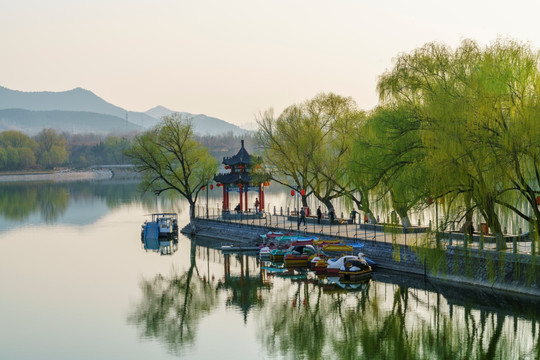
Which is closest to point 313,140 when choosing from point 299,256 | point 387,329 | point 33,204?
point 299,256

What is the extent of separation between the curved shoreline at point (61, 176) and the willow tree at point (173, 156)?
342ft

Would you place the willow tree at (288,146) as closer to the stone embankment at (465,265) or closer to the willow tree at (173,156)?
the willow tree at (173,156)

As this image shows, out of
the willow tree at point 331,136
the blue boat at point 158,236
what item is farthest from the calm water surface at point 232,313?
the willow tree at point 331,136

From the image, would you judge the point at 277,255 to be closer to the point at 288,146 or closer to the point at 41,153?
the point at 288,146

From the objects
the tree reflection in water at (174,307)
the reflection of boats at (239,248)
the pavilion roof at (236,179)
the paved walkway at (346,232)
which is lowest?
the tree reflection in water at (174,307)

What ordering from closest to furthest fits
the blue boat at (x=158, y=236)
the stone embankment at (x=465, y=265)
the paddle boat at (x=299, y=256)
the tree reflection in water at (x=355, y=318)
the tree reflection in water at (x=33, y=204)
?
1. the tree reflection in water at (x=355, y=318)
2. the stone embankment at (x=465, y=265)
3. the paddle boat at (x=299, y=256)
4. the blue boat at (x=158, y=236)
5. the tree reflection in water at (x=33, y=204)

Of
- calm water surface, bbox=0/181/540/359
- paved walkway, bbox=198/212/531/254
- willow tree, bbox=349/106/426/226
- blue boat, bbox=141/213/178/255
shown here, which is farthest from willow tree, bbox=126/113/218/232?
willow tree, bbox=349/106/426/226

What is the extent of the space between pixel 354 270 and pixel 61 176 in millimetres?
140853

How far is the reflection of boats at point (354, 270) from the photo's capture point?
33.5 meters

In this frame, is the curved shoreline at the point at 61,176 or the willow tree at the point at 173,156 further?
the curved shoreline at the point at 61,176

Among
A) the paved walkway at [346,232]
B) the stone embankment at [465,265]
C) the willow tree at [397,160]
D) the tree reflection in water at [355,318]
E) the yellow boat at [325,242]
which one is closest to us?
the tree reflection in water at [355,318]

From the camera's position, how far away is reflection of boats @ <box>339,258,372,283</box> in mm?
33531

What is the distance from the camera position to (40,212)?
242ft

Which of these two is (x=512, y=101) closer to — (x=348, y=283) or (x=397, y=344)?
(x=397, y=344)
